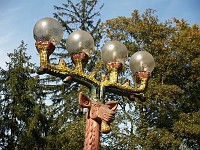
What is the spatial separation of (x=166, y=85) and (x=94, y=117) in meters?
13.5

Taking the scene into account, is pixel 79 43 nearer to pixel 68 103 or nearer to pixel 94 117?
pixel 94 117

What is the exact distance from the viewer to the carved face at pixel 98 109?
4543 mm

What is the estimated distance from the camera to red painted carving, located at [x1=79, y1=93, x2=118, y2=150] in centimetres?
450

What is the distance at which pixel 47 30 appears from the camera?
4.65 meters

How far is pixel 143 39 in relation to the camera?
1947cm

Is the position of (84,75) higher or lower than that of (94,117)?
higher

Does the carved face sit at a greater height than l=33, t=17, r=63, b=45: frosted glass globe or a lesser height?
lesser

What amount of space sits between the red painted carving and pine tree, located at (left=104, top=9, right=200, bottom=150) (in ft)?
39.1

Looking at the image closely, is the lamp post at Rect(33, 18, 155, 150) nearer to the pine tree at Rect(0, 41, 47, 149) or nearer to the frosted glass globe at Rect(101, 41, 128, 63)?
the frosted glass globe at Rect(101, 41, 128, 63)

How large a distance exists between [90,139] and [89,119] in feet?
0.88

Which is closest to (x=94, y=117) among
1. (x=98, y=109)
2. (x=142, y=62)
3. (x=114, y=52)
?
(x=98, y=109)

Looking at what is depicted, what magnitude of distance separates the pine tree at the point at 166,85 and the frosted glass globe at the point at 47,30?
12.1 metres

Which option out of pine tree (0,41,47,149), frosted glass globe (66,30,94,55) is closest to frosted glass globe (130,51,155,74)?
frosted glass globe (66,30,94,55)

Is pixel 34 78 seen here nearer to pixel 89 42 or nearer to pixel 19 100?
pixel 19 100
